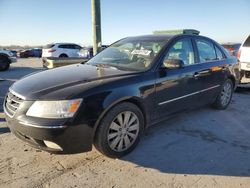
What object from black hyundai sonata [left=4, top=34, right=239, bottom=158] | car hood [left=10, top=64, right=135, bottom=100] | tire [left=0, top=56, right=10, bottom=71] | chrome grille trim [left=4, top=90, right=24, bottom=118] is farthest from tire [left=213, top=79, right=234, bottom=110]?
tire [left=0, top=56, right=10, bottom=71]

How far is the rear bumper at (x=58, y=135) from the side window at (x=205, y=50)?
278 cm

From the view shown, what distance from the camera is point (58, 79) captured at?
3.49 meters

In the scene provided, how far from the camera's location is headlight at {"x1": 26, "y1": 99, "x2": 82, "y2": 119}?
2.91 metres

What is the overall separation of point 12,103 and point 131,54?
→ 1.95 m

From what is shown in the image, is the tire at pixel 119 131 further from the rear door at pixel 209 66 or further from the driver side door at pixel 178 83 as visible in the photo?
the rear door at pixel 209 66

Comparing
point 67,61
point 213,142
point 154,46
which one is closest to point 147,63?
point 154,46

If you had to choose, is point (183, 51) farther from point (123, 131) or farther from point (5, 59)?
point (5, 59)

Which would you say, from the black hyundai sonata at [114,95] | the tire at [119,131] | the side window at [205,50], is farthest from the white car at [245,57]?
the tire at [119,131]

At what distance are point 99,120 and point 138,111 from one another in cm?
67

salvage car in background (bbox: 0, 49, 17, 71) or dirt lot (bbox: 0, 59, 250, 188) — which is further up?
dirt lot (bbox: 0, 59, 250, 188)

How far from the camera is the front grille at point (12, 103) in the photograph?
3139 millimetres

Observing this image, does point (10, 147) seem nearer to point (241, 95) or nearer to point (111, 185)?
point (111, 185)

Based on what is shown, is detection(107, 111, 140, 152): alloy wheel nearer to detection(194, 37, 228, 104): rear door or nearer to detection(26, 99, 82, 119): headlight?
detection(26, 99, 82, 119): headlight

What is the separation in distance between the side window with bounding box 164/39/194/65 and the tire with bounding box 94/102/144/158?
1168 mm
